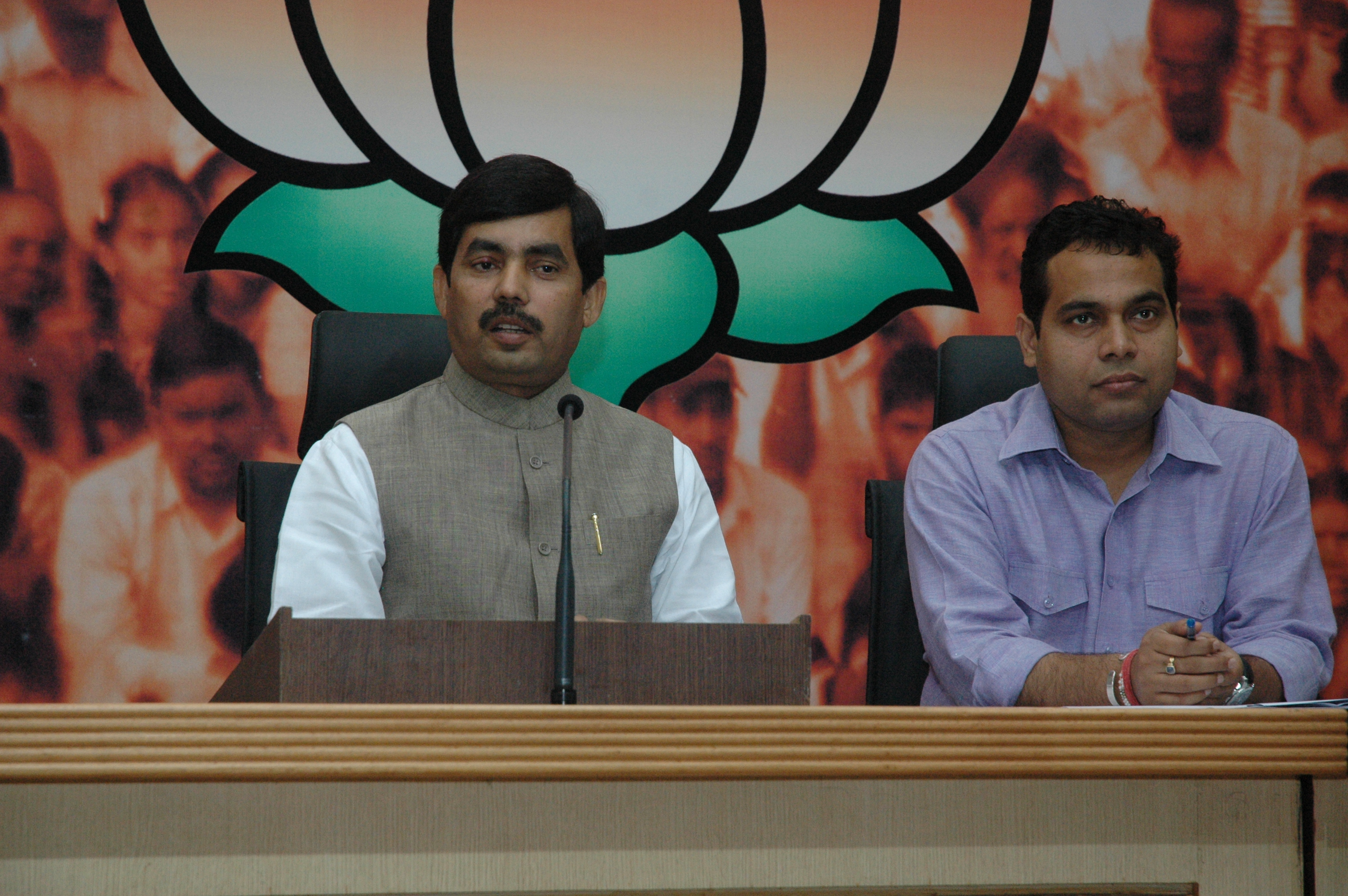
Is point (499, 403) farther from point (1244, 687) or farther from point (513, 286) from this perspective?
point (1244, 687)

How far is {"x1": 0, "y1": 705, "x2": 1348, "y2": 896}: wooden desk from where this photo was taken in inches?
30.7

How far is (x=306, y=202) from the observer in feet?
7.48

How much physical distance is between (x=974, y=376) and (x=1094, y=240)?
27 centimetres

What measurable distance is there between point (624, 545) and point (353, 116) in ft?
3.53

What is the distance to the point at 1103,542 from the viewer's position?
70.0 inches

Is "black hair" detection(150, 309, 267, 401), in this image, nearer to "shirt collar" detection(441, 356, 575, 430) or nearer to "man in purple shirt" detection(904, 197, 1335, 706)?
"shirt collar" detection(441, 356, 575, 430)

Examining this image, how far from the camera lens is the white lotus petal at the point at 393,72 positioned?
7.59ft

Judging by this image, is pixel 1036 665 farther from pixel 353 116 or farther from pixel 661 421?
pixel 353 116

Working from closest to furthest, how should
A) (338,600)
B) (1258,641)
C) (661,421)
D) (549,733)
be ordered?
(549,733)
(338,600)
(1258,641)
(661,421)

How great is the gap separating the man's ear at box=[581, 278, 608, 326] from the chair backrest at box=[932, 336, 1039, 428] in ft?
1.72

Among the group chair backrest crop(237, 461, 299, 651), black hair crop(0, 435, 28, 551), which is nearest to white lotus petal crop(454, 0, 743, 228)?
chair backrest crop(237, 461, 299, 651)

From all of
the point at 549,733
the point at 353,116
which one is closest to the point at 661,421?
the point at 353,116

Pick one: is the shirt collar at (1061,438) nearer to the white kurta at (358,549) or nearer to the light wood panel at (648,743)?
the white kurta at (358,549)

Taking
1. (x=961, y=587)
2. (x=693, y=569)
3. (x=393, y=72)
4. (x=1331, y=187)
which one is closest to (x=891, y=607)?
(x=961, y=587)
